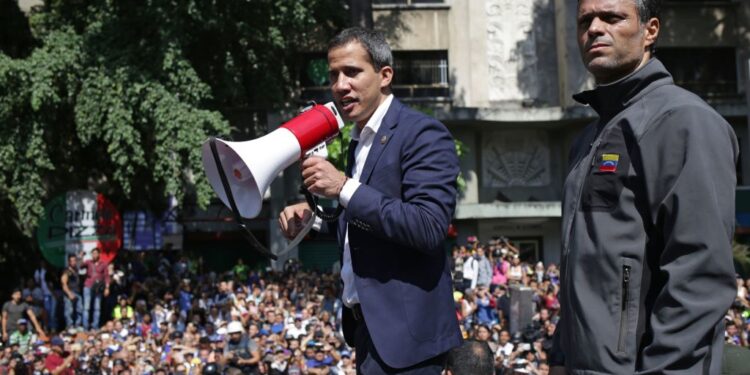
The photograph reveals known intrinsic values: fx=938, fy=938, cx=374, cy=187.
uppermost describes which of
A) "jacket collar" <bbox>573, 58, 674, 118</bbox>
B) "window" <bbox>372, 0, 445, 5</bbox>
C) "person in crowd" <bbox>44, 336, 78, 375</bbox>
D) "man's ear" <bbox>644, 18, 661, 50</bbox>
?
"window" <bbox>372, 0, 445, 5</bbox>

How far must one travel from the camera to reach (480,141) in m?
27.2

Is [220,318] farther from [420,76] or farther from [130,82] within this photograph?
[420,76]

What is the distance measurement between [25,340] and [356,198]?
16.0 m

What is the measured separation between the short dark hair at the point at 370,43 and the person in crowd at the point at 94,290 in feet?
53.6

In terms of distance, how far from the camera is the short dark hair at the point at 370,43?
371cm

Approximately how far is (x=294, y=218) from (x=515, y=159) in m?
24.1

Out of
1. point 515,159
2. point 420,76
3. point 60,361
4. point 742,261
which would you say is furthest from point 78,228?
point 742,261

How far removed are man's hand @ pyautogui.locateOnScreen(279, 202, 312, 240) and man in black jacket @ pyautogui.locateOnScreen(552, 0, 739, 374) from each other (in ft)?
4.73

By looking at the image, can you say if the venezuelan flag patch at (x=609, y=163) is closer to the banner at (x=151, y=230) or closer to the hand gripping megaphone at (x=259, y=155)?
the hand gripping megaphone at (x=259, y=155)

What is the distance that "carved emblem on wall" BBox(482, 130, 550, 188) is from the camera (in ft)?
89.6

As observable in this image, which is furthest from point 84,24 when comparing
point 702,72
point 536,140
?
point 702,72

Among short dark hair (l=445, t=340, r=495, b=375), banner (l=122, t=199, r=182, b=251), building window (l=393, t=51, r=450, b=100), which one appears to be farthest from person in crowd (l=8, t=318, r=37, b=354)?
short dark hair (l=445, t=340, r=495, b=375)

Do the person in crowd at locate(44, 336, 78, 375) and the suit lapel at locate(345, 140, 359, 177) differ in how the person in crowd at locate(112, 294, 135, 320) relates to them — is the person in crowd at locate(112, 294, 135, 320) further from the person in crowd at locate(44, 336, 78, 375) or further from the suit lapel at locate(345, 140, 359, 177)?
the suit lapel at locate(345, 140, 359, 177)

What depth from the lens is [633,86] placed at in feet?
8.47
